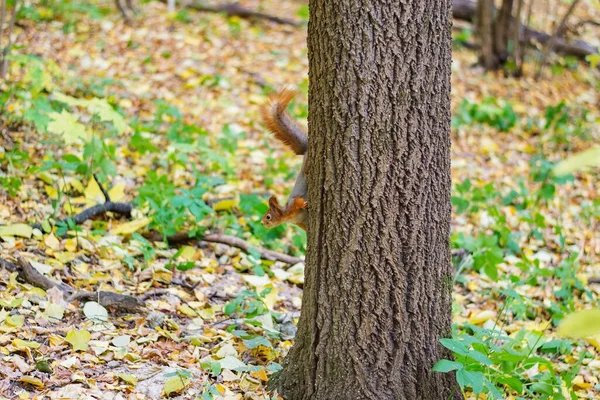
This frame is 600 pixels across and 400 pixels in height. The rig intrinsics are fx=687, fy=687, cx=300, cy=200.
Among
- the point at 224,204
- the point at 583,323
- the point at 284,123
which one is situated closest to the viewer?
the point at 583,323

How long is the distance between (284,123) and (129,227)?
4.62ft

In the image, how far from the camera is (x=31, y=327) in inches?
105

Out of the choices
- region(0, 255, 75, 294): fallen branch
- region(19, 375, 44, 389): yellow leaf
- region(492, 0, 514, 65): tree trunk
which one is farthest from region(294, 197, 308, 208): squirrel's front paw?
region(492, 0, 514, 65): tree trunk

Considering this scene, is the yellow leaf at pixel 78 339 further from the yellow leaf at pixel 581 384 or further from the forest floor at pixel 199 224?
the yellow leaf at pixel 581 384

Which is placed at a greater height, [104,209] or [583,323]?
[583,323]

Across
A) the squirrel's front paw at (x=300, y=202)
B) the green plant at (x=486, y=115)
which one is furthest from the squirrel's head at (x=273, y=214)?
the green plant at (x=486, y=115)

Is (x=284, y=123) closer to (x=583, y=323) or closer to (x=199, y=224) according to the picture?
(x=199, y=224)

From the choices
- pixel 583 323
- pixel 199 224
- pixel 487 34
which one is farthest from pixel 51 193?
pixel 487 34

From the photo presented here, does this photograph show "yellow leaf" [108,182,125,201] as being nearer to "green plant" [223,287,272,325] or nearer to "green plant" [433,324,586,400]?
"green plant" [223,287,272,325]

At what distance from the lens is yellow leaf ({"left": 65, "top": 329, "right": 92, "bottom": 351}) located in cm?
260

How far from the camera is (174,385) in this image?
2.43 metres

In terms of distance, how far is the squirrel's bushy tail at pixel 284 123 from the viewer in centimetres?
272

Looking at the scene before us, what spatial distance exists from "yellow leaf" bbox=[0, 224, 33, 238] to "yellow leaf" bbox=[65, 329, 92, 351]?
0.94 metres

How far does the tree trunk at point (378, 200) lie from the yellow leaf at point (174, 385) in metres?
0.44
